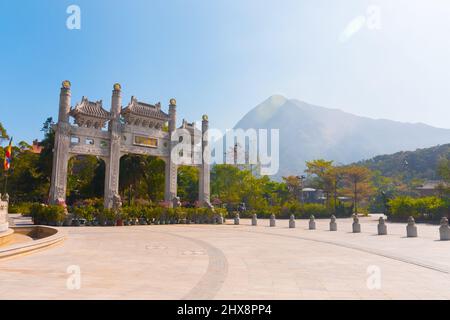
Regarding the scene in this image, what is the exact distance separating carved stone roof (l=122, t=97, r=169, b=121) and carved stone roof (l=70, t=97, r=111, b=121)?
1.80 m

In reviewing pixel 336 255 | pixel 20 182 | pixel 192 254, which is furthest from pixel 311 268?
pixel 20 182

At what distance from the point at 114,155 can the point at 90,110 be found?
3906 millimetres

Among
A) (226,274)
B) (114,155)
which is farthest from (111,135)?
(226,274)

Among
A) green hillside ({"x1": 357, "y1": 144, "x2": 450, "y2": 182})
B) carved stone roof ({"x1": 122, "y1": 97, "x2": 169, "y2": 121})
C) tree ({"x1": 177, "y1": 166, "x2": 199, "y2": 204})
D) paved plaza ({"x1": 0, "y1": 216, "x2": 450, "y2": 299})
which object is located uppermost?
green hillside ({"x1": 357, "y1": 144, "x2": 450, "y2": 182})

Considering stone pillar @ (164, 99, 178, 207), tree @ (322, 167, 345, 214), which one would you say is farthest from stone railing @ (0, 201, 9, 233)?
tree @ (322, 167, 345, 214)

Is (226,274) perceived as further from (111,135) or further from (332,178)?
(332,178)

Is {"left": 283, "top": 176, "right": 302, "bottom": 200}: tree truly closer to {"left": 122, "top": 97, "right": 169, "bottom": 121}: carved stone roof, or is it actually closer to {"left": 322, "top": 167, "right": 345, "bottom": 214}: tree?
{"left": 322, "top": 167, "right": 345, "bottom": 214}: tree

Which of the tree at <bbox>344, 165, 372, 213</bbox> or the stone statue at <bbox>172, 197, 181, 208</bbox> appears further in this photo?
the tree at <bbox>344, 165, 372, 213</bbox>

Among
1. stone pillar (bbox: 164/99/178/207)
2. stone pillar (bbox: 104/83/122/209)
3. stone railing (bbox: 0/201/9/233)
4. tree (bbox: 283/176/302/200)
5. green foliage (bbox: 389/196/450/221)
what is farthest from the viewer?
tree (bbox: 283/176/302/200)

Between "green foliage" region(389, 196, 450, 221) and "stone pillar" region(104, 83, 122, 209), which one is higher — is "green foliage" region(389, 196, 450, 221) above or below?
below

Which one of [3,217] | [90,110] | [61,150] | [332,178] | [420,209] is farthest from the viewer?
[332,178]

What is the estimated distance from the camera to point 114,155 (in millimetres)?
25797

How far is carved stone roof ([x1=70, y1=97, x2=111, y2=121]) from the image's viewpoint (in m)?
24.3

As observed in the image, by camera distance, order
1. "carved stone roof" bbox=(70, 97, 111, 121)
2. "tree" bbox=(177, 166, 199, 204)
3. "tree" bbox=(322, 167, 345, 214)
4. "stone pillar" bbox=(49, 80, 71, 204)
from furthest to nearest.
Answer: "tree" bbox=(322, 167, 345, 214), "tree" bbox=(177, 166, 199, 204), "carved stone roof" bbox=(70, 97, 111, 121), "stone pillar" bbox=(49, 80, 71, 204)
